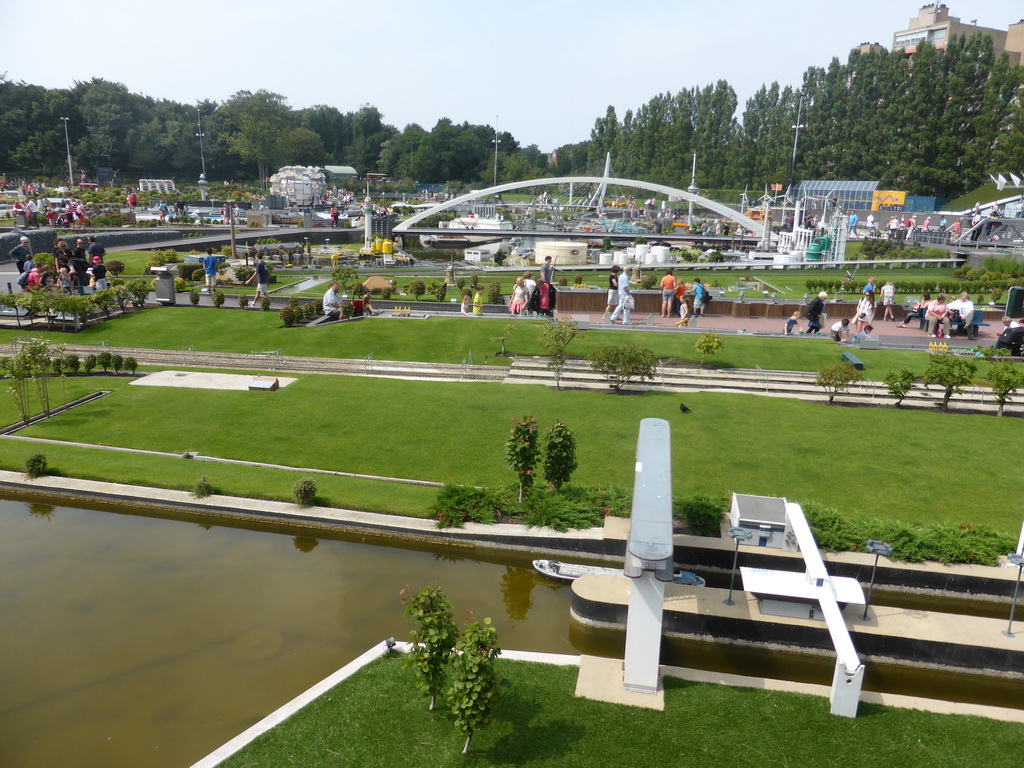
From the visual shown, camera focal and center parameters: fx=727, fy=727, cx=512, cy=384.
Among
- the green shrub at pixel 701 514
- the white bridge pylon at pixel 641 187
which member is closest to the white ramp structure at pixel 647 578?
the green shrub at pixel 701 514

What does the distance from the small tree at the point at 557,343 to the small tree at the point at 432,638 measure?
12129 millimetres

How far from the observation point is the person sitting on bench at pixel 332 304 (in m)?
27.1

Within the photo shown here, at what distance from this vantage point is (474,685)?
7.44 meters

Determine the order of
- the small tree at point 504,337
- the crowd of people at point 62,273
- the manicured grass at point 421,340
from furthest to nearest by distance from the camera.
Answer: the crowd of people at point 62,273 → the small tree at point 504,337 → the manicured grass at point 421,340

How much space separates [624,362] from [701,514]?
6.84m

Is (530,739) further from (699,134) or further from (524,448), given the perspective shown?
(699,134)

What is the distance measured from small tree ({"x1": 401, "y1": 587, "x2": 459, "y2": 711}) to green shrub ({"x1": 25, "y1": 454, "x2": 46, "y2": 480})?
1096 centimetres

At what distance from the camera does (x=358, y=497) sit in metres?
14.2

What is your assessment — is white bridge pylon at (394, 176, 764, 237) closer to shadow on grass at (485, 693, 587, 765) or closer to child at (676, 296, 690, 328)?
child at (676, 296, 690, 328)

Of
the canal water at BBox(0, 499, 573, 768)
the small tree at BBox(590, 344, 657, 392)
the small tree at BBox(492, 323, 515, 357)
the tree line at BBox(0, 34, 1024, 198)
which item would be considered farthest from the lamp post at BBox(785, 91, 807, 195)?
the canal water at BBox(0, 499, 573, 768)

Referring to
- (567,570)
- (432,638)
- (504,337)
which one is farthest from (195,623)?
(504,337)

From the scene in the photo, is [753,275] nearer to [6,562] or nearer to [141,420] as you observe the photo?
[141,420]

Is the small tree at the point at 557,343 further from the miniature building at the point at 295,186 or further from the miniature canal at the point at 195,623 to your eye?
the miniature building at the point at 295,186

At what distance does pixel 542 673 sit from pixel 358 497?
6.03 m
